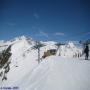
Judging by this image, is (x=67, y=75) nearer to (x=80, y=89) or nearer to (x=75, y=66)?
(x=75, y=66)

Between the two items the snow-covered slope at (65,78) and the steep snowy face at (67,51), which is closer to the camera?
the snow-covered slope at (65,78)

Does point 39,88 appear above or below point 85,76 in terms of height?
below

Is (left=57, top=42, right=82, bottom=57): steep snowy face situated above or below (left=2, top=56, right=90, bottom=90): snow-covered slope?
above

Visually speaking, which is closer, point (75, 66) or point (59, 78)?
point (59, 78)

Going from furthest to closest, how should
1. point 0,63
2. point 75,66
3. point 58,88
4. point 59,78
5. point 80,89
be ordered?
point 0,63 → point 75,66 → point 59,78 → point 58,88 → point 80,89

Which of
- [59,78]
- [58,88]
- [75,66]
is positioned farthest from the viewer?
[75,66]

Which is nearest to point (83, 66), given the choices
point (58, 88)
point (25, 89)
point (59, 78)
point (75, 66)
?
point (75, 66)

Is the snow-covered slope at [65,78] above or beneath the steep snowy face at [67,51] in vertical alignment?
beneath

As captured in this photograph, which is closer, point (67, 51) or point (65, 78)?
point (65, 78)

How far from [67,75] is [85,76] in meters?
1.55

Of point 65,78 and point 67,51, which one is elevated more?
point 67,51

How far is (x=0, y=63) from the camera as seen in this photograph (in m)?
39.0

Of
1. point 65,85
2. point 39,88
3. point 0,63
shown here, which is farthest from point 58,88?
point 0,63

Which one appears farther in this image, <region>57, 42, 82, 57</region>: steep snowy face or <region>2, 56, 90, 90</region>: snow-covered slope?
<region>57, 42, 82, 57</region>: steep snowy face
